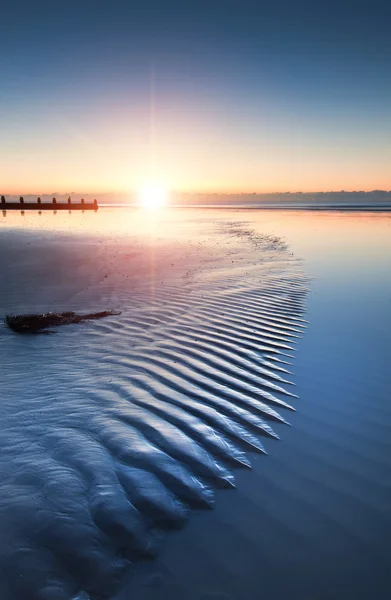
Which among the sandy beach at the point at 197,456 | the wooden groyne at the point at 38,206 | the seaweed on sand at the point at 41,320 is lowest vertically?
the sandy beach at the point at 197,456

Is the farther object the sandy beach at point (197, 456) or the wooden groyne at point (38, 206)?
the wooden groyne at point (38, 206)

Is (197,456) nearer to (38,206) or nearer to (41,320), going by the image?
(41,320)

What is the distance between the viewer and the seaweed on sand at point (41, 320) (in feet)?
22.7

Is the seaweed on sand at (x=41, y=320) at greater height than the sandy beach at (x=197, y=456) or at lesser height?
greater

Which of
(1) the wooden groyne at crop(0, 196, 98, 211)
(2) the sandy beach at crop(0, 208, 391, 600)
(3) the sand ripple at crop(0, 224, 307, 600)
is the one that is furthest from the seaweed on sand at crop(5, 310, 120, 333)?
(1) the wooden groyne at crop(0, 196, 98, 211)

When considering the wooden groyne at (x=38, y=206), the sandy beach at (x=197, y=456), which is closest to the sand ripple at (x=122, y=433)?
the sandy beach at (x=197, y=456)

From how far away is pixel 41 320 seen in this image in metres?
7.21

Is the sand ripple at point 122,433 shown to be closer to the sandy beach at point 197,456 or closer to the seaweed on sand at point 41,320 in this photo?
the sandy beach at point 197,456

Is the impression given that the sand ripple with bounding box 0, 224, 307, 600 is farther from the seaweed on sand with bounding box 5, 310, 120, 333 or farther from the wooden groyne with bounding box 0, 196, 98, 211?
the wooden groyne with bounding box 0, 196, 98, 211

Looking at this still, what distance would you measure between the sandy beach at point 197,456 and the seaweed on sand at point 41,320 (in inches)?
9.4

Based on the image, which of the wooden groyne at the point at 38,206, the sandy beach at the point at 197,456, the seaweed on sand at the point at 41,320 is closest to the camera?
the sandy beach at the point at 197,456

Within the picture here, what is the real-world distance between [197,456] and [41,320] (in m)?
4.84

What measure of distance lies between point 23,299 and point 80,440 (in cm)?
638

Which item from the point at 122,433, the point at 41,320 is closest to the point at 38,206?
the point at 41,320
